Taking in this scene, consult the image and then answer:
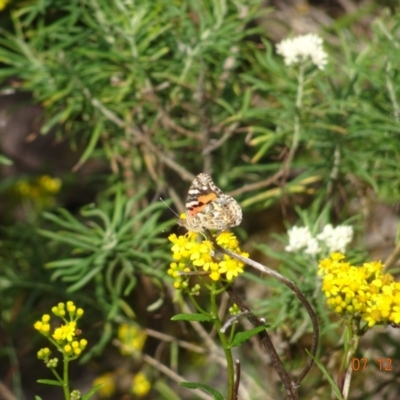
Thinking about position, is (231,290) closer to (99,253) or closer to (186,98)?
(99,253)

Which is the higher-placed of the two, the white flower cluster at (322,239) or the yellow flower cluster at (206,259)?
the yellow flower cluster at (206,259)

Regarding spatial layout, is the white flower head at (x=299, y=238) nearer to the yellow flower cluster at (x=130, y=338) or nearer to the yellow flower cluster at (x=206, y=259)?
the yellow flower cluster at (x=206, y=259)

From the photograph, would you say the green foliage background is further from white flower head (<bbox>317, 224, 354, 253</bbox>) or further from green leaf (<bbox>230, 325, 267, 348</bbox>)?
green leaf (<bbox>230, 325, 267, 348</bbox>)

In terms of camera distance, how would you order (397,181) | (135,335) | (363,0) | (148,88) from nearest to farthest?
(397,181) < (148,88) < (135,335) < (363,0)

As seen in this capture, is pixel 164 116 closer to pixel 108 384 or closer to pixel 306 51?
pixel 306 51

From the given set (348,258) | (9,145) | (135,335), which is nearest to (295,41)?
(348,258)

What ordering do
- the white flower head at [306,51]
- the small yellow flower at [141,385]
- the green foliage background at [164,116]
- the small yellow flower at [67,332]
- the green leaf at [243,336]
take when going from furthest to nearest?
1. the small yellow flower at [141,385]
2. the green foliage background at [164,116]
3. the white flower head at [306,51]
4. the small yellow flower at [67,332]
5. the green leaf at [243,336]

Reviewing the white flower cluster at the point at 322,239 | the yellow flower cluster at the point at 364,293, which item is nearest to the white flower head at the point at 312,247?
the white flower cluster at the point at 322,239

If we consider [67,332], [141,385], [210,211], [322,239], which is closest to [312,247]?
[322,239]
